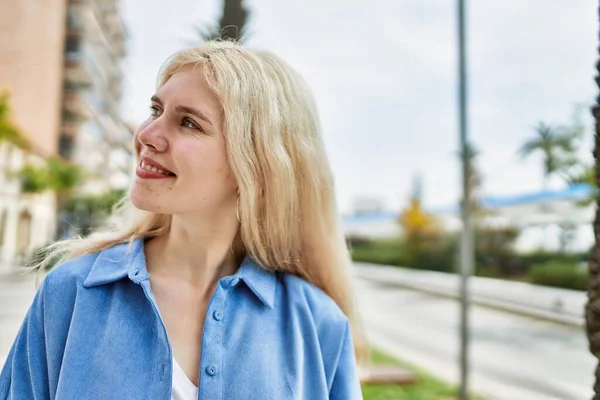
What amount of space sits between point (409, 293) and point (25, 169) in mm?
11952

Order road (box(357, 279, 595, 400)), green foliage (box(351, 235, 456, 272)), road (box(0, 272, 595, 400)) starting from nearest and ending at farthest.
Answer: road (box(0, 272, 595, 400)) → road (box(357, 279, 595, 400)) → green foliage (box(351, 235, 456, 272))

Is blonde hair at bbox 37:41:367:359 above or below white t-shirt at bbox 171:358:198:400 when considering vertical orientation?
above

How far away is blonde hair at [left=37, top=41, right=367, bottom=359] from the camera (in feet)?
3.79

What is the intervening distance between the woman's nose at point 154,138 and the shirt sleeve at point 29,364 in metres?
0.37

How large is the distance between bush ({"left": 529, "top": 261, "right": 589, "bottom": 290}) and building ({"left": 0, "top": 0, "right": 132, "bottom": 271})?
12.4 metres

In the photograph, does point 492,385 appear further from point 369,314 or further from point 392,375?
point 369,314

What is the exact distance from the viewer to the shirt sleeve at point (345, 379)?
1.24 meters

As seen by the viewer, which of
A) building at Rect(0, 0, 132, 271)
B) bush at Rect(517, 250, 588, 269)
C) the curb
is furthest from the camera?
bush at Rect(517, 250, 588, 269)

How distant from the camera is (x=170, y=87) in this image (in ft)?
3.86

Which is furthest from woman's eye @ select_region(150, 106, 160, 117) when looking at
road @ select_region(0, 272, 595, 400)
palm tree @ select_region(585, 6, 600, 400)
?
palm tree @ select_region(585, 6, 600, 400)

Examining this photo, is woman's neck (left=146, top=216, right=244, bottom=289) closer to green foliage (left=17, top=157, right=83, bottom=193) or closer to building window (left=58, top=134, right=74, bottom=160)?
green foliage (left=17, top=157, right=83, bottom=193)

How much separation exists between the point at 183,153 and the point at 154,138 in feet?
0.23

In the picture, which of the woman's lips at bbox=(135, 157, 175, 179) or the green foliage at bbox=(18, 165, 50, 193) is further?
the green foliage at bbox=(18, 165, 50, 193)

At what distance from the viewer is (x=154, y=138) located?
1.12 meters
